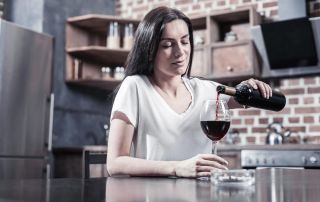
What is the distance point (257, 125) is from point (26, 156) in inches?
67.9

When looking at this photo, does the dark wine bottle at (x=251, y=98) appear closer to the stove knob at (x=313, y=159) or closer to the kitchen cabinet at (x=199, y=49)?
the stove knob at (x=313, y=159)

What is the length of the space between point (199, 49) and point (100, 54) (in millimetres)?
870

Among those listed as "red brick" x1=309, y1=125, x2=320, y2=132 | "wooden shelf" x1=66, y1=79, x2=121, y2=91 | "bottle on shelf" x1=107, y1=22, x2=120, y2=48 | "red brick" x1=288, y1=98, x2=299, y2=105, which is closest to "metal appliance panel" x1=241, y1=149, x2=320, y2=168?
"red brick" x1=309, y1=125, x2=320, y2=132

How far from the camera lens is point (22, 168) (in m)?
3.21

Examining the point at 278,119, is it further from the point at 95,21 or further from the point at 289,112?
the point at 95,21

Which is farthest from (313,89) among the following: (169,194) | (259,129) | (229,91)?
(169,194)

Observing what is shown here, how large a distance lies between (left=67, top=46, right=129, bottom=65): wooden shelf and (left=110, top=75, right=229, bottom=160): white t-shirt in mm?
2327

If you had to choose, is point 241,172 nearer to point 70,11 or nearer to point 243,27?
point 243,27

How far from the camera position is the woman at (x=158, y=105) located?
4.29ft

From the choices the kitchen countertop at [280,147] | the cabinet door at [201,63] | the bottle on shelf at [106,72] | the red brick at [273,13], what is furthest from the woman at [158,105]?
the bottle on shelf at [106,72]

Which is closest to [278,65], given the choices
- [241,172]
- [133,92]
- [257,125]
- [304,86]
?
[304,86]

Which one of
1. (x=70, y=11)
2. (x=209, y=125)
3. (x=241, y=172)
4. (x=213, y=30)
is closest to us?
(x=241, y=172)

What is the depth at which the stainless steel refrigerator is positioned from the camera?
3.11 metres

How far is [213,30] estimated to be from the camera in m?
3.50
